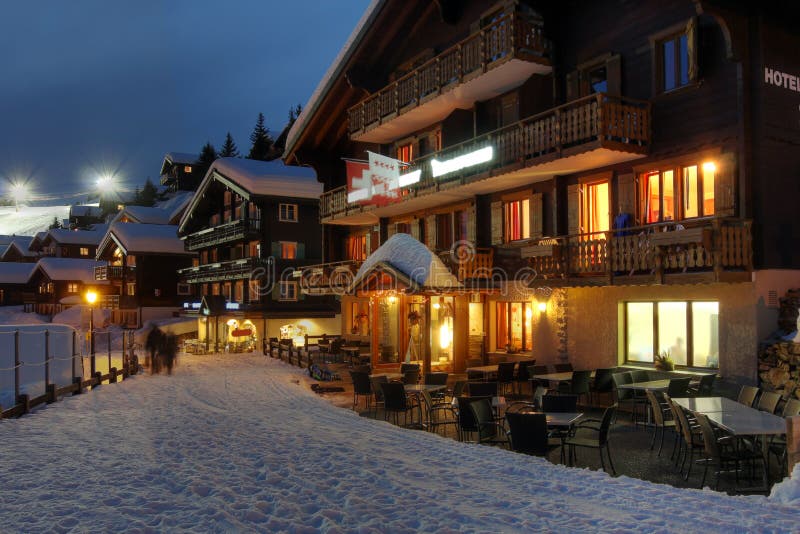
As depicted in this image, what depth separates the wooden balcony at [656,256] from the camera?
13.5m

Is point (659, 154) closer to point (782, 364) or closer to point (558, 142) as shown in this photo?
point (558, 142)

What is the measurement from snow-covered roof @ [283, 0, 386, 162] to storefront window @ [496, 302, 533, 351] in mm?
11511

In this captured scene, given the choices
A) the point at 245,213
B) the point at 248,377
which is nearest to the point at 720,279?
the point at 248,377

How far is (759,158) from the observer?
46.9 ft

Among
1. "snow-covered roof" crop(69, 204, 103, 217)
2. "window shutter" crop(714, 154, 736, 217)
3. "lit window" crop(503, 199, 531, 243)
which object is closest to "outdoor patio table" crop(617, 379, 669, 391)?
"window shutter" crop(714, 154, 736, 217)

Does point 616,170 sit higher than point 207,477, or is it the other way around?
point 616,170

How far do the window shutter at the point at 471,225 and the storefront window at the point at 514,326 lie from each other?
7.77ft

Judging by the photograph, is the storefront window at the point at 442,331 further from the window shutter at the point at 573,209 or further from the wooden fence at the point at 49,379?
the wooden fence at the point at 49,379

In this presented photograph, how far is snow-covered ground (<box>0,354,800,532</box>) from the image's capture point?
22.9ft

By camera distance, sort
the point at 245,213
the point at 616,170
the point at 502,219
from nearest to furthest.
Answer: the point at 616,170 < the point at 502,219 < the point at 245,213

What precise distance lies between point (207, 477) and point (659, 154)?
41.9 feet

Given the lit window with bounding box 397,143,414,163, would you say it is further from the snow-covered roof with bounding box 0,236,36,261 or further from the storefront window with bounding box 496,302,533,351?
the snow-covered roof with bounding box 0,236,36,261

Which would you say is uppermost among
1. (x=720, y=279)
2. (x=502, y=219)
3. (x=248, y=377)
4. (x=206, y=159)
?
(x=206, y=159)

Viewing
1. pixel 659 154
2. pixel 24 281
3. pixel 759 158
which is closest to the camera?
pixel 759 158
